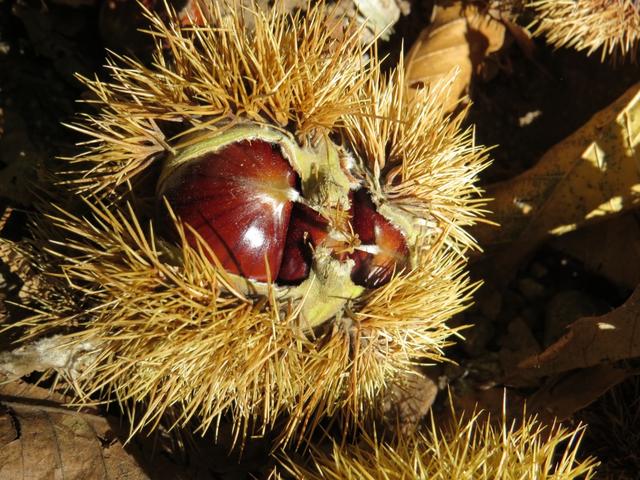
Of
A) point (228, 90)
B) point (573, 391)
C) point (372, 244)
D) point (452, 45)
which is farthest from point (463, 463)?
point (452, 45)

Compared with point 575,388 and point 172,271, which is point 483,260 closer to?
point 575,388

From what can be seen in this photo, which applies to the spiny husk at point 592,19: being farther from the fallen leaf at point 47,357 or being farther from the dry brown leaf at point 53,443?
the dry brown leaf at point 53,443

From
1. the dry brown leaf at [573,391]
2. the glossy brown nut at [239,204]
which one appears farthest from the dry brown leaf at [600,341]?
the glossy brown nut at [239,204]

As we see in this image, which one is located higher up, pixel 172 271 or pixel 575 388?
pixel 172 271

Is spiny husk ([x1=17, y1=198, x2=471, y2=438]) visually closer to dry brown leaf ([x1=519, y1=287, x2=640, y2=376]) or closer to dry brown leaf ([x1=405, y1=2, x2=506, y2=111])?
dry brown leaf ([x1=519, y1=287, x2=640, y2=376])

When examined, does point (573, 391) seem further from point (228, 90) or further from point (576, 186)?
point (228, 90)

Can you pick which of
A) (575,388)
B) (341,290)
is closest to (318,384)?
(341,290)

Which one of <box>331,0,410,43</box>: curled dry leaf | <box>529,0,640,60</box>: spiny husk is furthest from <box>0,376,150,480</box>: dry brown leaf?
<box>529,0,640,60</box>: spiny husk
